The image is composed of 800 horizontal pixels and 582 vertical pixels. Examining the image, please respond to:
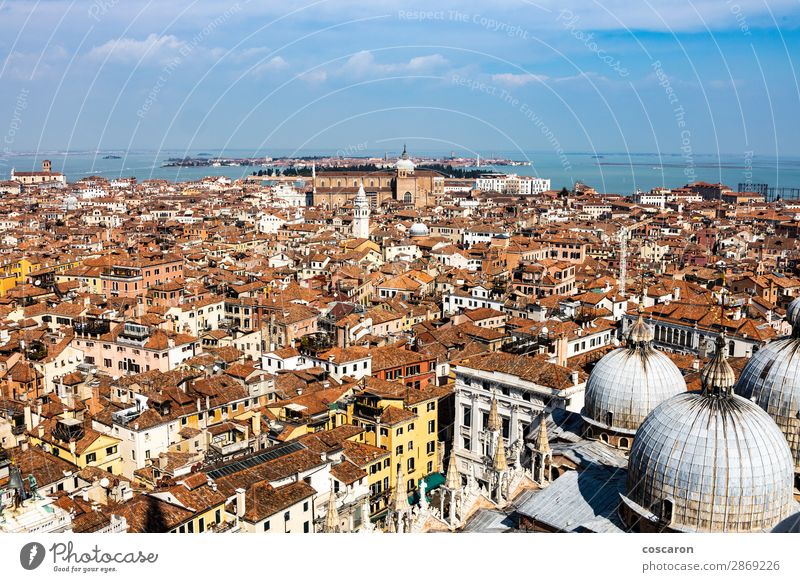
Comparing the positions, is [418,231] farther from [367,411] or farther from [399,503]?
[399,503]

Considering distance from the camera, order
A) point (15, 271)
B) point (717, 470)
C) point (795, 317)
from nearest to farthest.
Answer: point (717, 470) < point (795, 317) < point (15, 271)

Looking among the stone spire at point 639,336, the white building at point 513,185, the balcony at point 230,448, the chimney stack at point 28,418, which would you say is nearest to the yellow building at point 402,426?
the balcony at point 230,448

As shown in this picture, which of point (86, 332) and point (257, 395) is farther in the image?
point (86, 332)

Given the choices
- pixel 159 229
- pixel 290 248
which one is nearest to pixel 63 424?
pixel 290 248

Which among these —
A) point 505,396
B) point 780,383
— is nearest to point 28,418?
point 505,396

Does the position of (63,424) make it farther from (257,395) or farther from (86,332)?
(86,332)
